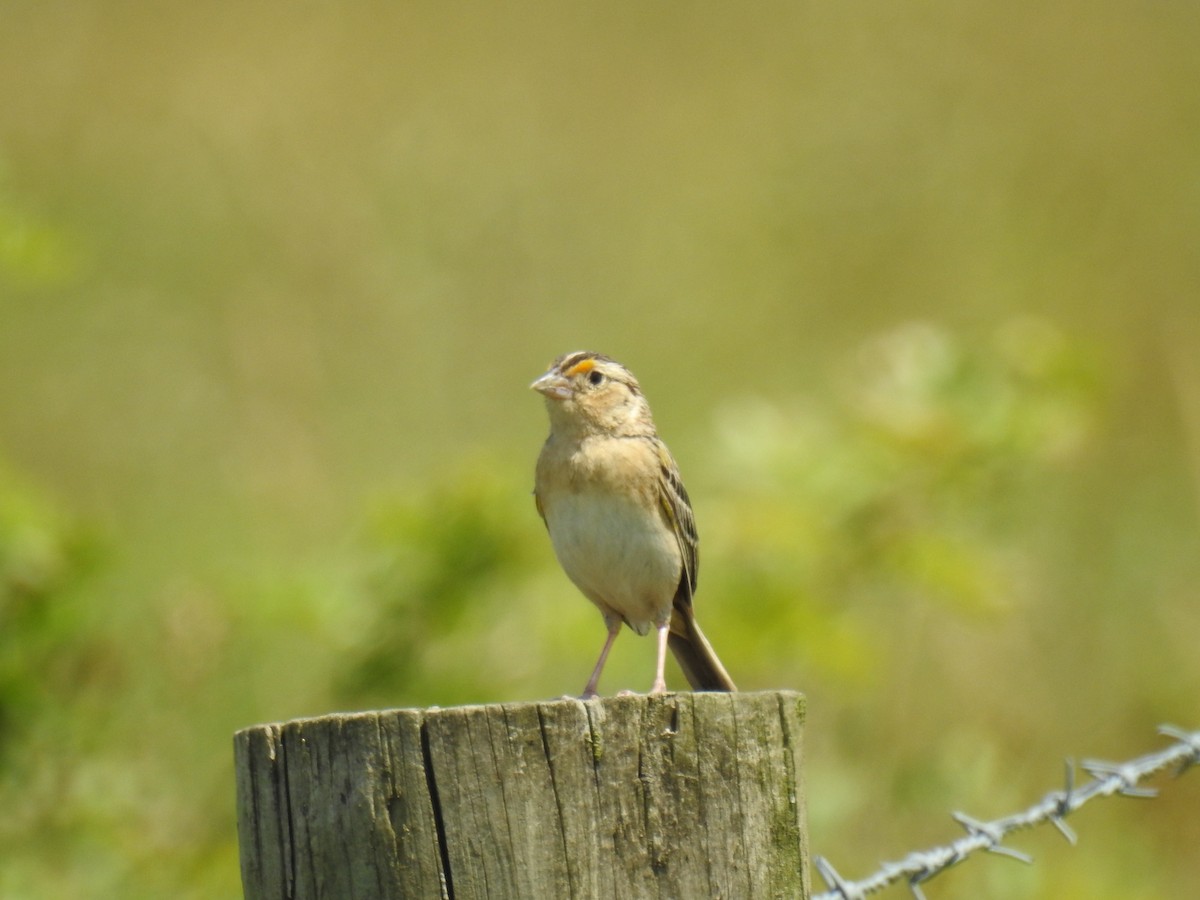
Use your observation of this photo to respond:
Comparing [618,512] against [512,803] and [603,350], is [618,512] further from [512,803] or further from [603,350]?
[603,350]

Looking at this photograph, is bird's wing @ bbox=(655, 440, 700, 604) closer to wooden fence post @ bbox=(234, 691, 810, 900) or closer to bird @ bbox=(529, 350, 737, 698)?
bird @ bbox=(529, 350, 737, 698)

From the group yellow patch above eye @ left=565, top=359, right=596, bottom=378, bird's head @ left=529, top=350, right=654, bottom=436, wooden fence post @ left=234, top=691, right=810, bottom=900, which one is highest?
yellow patch above eye @ left=565, top=359, right=596, bottom=378

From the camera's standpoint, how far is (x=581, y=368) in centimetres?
592

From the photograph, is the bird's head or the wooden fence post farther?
the bird's head

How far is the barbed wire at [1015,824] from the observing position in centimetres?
384

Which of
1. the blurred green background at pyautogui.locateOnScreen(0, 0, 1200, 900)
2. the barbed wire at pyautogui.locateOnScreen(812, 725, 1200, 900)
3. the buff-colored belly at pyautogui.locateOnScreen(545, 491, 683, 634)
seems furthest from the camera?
the blurred green background at pyautogui.locateOnScreen(0, 0, 1200, 900)

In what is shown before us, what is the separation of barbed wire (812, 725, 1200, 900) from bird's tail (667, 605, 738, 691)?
1671 mm

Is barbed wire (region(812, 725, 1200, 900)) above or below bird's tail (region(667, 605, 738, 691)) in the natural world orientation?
below

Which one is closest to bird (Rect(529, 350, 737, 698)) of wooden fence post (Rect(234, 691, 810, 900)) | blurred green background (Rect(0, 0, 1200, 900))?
blurred green background (Rect(0, 0, 1200, 900))

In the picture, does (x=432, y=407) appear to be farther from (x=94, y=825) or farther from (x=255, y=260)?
(x=94, y=825)

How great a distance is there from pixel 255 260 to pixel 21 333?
1.88 meters

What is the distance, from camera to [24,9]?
14.3m

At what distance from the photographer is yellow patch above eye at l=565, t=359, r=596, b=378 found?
232 inches

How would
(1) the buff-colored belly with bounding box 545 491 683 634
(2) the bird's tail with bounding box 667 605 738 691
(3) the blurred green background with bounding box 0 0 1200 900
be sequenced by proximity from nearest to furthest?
(1) the buff-colored belly with bounding box 545 491 683 634, (2) the bird's tail with bounding box 667 605 738 691, (3) the blurred green background with bounding box 0 0 1200 900
